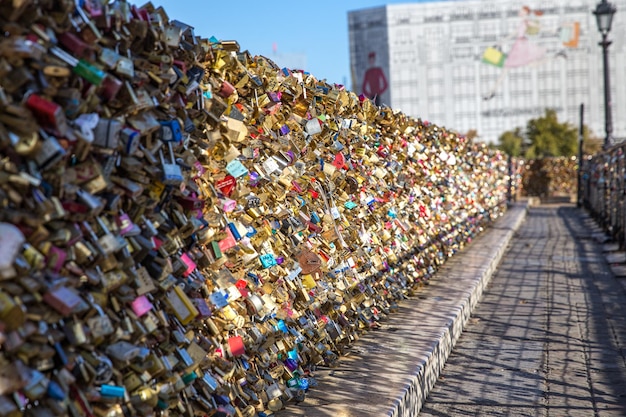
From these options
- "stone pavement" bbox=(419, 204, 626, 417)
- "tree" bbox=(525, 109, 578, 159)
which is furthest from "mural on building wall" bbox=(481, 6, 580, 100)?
"stone pavement" bbox=(419, 204, 626, 417)

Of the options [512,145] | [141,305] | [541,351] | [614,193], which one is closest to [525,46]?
[512,145]

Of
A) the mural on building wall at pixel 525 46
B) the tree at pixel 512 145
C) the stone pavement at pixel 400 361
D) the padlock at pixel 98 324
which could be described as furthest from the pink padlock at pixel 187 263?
the mural on building wall at pixel 525 46

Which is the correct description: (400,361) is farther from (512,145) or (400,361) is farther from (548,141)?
(512,145)

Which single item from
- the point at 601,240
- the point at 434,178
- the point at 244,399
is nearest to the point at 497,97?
the point at 601,240

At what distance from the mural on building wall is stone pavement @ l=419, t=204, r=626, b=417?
276ft

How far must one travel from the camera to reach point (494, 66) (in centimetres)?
9225

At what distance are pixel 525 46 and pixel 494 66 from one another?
4.08 m

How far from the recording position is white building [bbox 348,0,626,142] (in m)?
90.8

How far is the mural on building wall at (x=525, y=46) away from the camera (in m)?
90.8

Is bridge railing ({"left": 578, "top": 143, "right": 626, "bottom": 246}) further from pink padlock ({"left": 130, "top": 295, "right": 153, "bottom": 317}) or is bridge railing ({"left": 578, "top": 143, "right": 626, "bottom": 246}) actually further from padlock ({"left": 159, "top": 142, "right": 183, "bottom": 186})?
pink padlock ({"left": 130, "top": 295, "right": 153, "bottom": 317})

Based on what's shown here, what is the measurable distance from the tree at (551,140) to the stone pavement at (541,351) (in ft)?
172

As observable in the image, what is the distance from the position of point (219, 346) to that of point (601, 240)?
13995mm

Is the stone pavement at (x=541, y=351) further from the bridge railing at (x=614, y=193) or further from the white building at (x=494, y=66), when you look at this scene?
the white building at (x=494, y=66)

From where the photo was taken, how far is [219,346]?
311 cm
